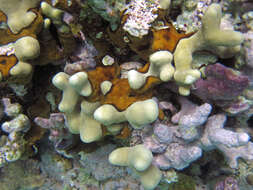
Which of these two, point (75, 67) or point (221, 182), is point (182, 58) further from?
point (221, 182)

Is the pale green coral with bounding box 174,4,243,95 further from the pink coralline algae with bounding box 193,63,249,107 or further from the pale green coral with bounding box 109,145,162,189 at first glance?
the pale green coral with bounding box 109,145,162,189

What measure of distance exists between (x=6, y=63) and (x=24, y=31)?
326 millimetres

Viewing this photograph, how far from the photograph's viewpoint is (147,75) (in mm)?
1592

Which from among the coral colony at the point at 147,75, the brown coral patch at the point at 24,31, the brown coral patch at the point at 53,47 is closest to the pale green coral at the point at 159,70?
the coral colony at the point at 147,75

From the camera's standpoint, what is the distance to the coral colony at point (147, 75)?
4.72 ft

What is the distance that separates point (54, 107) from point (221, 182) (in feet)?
6.69

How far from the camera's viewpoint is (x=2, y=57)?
171 centimetres

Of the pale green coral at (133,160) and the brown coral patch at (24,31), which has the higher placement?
the brown coral patch at (24,31)

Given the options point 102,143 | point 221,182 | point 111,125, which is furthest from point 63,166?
point 221,182

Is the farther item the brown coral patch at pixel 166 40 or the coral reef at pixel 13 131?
the coral reef at pixel 13 131

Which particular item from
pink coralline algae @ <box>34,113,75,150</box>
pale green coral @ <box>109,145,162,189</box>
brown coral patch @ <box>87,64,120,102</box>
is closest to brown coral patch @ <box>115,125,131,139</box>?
pale green coral @ <box>109,145,162,189</box>

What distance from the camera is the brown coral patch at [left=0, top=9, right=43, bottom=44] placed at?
1705mm

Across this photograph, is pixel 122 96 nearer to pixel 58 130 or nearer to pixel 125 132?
pixel 125 132

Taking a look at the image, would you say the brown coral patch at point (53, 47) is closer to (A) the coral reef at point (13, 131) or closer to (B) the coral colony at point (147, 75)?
(B) the coral colony at point (147, 75)
